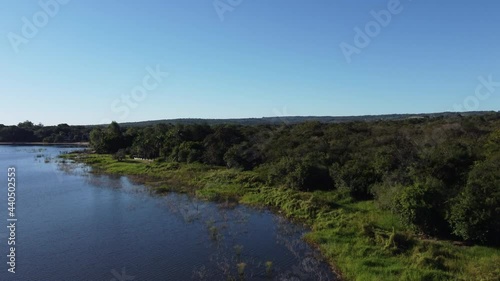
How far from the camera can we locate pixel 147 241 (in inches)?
1014

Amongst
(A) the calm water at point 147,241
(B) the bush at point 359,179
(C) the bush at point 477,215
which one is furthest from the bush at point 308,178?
(C) the bush at point 477,215

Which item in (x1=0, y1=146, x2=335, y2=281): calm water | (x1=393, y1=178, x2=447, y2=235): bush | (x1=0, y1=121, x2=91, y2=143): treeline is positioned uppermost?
(x1=0, y1=121, x2=91, y2=143): treeline

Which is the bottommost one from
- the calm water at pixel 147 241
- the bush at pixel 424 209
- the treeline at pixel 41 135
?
the calm water at pixel 147 241

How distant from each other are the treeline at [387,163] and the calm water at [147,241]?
775cm

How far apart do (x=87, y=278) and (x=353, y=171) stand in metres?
A: 24.2

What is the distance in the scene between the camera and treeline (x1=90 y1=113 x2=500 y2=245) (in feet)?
79.8

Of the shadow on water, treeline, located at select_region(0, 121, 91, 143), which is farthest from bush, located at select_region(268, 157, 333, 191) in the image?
treeline, located at select_region(0, 121, 91, 143)

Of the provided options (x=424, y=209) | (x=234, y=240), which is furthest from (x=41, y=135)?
(x=424, y=209)

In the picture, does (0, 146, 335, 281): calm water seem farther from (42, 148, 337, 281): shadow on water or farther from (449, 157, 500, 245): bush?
(449, 157, 500, 245): bush

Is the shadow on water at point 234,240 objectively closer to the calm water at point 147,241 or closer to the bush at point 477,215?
the calm water at point 147,241

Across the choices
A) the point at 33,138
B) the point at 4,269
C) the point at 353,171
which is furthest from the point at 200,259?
the point at 33,138

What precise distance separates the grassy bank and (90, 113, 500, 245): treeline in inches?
53.6

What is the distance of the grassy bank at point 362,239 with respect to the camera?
19562 millimetres

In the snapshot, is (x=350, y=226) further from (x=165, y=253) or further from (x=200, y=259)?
(x=165, y=253)
